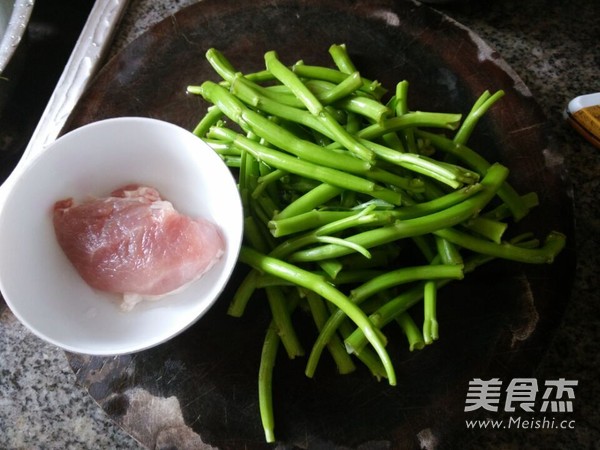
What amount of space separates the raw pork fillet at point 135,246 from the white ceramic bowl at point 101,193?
0.11ft

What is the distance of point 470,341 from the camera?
1619 millimetres

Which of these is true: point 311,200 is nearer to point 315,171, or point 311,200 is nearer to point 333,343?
point 315,171

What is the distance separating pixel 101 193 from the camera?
5.44 ft

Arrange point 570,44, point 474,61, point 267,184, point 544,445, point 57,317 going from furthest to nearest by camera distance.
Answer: point 570,44 → point 474,61 → point 544,445 → point 267,184 → point 57,317

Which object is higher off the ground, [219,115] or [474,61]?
[474,61]

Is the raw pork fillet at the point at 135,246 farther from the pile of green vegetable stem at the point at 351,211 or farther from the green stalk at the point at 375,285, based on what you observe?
the green stalk at the point at 375,285

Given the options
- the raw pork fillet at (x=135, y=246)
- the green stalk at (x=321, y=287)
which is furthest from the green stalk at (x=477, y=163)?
the raw pork fillet at (x=135, y=246)

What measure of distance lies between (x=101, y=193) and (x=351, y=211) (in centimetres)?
75

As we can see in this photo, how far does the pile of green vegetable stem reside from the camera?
1458mm

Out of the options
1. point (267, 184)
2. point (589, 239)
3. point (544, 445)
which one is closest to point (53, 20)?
point (267, 184)

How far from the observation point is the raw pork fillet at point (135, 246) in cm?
148

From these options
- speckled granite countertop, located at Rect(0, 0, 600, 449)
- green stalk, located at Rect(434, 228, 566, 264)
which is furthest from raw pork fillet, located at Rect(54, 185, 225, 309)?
green stalk, located at Rect(434, 228, 566, 264)

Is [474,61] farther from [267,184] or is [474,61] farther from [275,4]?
[267,184]

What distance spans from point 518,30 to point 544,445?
1485 mm
